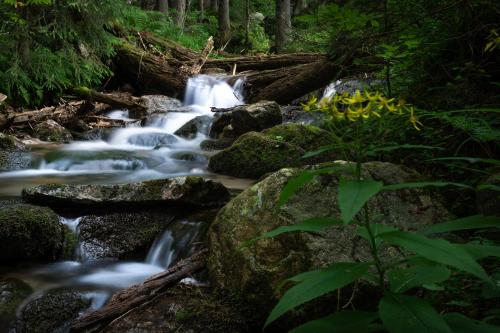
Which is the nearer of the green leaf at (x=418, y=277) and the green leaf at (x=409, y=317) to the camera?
the green leaf at (x=409, y=317)

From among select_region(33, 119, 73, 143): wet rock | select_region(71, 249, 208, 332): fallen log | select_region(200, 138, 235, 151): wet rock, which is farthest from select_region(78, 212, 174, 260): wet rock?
select_region(33, 119, 73, 143): wet rock

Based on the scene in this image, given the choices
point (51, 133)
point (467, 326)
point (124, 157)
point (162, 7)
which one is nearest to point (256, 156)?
point (124, 157)

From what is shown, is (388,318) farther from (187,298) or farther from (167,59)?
(167,59)

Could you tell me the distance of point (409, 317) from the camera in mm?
1099

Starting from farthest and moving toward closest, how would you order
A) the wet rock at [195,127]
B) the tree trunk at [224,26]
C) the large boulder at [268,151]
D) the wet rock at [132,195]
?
1. the tree trunk at [224,26]
2. the wet rock at [195,127]
3. the large boulder at [268,151]
4. the wet rock at [132,195]

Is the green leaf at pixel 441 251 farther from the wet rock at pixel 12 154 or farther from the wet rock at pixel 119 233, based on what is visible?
the wet rock at pixel 12 154

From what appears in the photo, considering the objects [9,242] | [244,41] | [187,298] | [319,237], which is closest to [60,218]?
[9,242]

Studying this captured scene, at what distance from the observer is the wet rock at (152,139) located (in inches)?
378

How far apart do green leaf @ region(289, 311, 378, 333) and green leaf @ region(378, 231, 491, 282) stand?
24 cm

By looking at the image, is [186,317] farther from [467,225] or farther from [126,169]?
[126,169]

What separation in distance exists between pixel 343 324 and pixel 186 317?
2003 mm

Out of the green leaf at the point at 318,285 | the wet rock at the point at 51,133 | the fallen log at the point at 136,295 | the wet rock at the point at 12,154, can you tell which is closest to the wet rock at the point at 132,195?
the fallen log at the point at 136,295

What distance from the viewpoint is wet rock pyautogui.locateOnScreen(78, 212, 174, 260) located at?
4.34m

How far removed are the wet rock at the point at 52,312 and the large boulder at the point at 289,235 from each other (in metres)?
1.09
